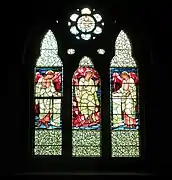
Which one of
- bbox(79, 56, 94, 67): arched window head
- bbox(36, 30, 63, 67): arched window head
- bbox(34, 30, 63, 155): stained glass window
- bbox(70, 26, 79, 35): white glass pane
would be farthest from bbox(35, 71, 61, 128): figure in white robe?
bbox(70, 26, 79, 35): white glass pane

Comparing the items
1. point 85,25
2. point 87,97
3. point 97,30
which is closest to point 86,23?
point 85,25

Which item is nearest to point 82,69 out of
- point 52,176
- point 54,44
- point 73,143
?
point 54,44

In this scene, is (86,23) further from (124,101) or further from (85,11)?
(124,101)

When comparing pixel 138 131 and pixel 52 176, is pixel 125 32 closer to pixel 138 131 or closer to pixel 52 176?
pixel 138 131

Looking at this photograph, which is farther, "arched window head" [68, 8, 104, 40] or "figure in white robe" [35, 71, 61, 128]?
"arched window head" [68, 8, 104, 40]

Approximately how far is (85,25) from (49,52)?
49 cm

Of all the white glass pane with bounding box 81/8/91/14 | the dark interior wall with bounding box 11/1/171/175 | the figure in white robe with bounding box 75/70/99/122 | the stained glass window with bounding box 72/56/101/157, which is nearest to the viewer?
the dark interior wall with bounding box 11/1/171/175

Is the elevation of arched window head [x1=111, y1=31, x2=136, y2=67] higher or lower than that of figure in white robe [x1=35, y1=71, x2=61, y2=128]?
higher

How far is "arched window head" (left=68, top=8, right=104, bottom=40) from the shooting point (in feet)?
19.0

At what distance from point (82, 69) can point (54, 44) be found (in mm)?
410

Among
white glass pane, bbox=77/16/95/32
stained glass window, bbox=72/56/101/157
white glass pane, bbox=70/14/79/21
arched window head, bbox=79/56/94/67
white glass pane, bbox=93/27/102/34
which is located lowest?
stained glass window, bbox=72/56/101/157

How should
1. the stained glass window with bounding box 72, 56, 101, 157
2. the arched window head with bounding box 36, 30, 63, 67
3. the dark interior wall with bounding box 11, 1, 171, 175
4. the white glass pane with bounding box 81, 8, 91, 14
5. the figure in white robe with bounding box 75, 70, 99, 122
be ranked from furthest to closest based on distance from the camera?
the white glass pane with bounding box 81, 8, 91, 14 < the arched window head with bounding box 36, 30, 63, 67 < the figure in white robe with bounding box 75, 70, 99, 122 < the stained glass window with bounding box 72, 56, 101, 157 < the dark interior wall with bounding box 11, 1, 171, 175

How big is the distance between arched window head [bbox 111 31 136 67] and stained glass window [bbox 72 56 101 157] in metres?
0.27

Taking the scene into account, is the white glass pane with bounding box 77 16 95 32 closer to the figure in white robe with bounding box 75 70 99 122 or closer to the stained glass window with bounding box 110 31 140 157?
the stained glass window with bounding box 110 31 140 157
